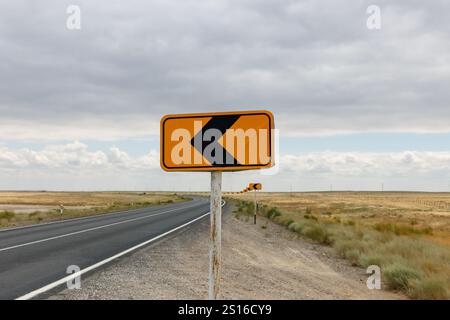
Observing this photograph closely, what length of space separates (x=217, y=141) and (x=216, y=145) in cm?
4

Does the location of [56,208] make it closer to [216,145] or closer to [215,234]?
[215,234]

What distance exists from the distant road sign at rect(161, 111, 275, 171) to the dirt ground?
11.9 ft

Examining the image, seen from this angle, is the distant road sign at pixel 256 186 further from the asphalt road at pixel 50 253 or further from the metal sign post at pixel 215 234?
→ the metal sign post at pixel 215 234

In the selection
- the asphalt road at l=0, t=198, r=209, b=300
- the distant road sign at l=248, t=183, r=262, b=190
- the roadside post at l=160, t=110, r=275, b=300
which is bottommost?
the asphalt road at l=0, t=198, r=209, b=300

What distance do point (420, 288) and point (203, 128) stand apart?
6.46 m

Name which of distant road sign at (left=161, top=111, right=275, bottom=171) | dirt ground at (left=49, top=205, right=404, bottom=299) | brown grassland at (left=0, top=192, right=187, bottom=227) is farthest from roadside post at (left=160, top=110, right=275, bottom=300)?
brown grassland at (left=0, top=192, right=187, bottom=227)

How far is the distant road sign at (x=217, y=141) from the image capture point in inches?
146

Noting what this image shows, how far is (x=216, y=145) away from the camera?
3787mm

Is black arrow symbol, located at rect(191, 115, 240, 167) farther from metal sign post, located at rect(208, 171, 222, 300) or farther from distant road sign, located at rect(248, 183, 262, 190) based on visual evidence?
distant road sign, located at rect(248, 183, 262, 190)

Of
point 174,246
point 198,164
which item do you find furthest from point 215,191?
point 174,246

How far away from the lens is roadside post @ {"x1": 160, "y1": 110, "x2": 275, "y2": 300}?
3.71 meters

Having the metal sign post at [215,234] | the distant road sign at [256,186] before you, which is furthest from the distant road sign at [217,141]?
the distant road sign at [256,186]
